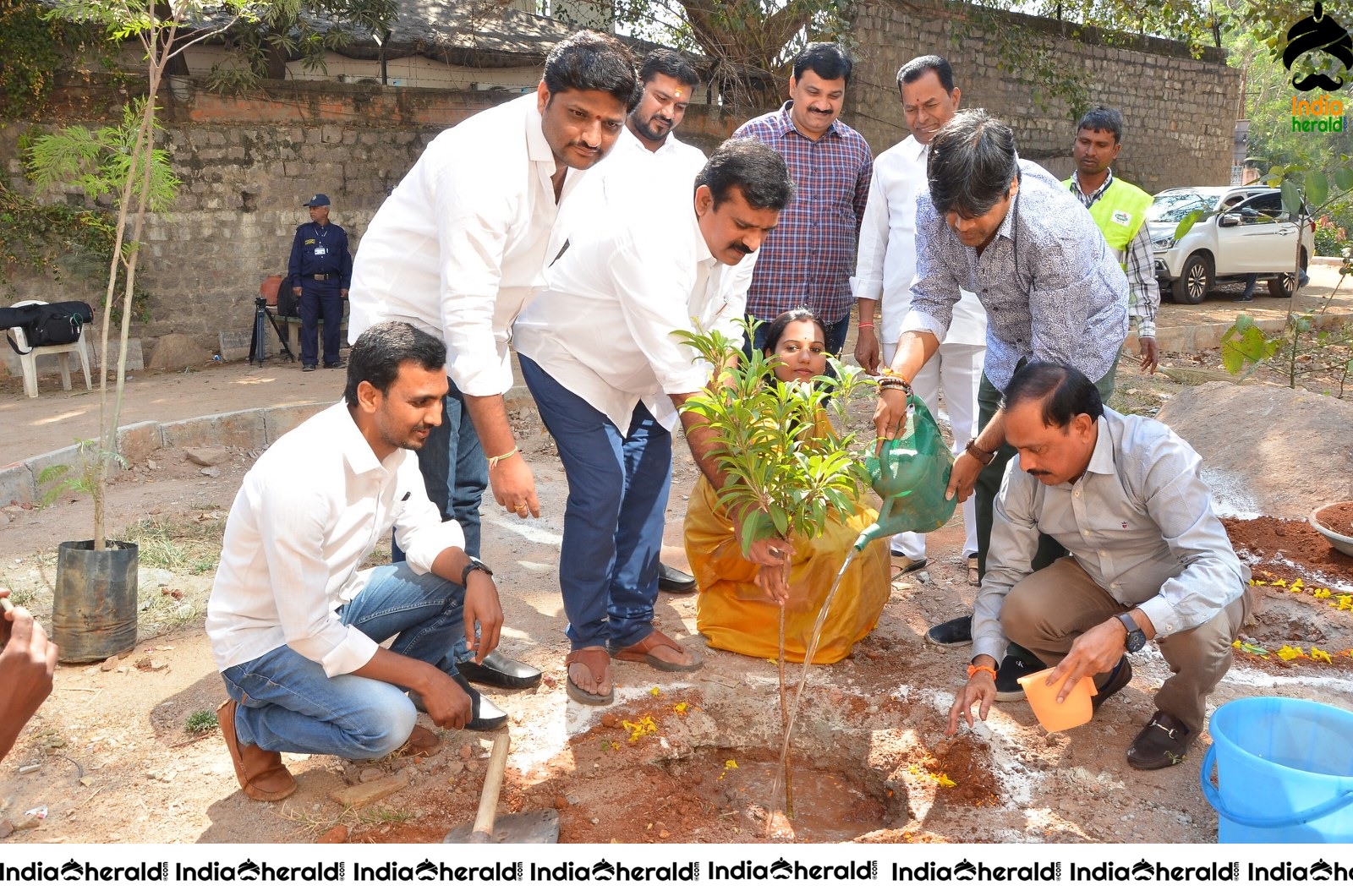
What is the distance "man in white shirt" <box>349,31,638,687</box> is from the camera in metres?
2.87

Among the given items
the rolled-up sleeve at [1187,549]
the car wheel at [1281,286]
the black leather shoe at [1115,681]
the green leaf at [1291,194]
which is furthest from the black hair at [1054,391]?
the car wheel at [1281,286]

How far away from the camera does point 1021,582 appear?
3262 mm

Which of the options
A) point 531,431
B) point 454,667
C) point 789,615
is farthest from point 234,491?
point 789,615

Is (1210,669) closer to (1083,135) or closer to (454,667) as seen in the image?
(454,667)

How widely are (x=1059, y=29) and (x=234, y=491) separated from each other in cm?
1446

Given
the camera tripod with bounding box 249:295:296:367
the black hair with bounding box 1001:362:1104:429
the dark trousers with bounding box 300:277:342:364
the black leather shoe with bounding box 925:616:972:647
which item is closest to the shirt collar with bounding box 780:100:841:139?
the black hair with bounding box 1001:362:1104:429

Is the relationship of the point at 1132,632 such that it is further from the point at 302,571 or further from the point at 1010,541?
the point at 302,571

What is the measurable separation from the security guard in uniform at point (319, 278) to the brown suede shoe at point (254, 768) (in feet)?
26.0

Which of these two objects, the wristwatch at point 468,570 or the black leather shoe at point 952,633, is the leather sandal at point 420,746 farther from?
the black leather shoe at point 952,633

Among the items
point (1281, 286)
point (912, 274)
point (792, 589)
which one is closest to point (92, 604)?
point (792, 589)

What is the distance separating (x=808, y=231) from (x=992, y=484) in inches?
58.0

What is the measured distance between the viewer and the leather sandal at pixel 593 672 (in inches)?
132

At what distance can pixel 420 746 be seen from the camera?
3.11 m
